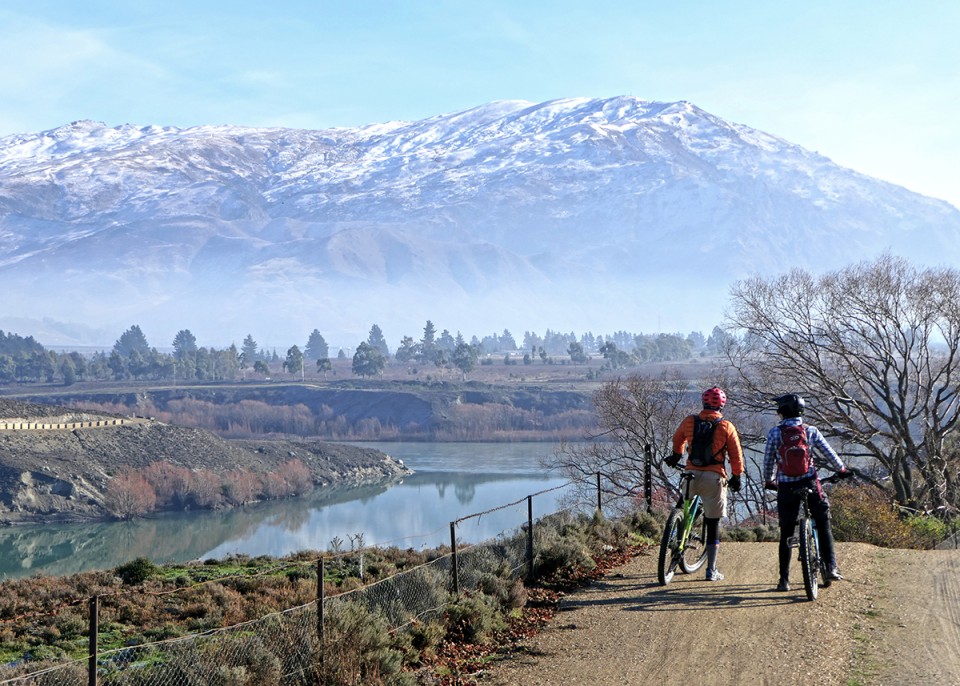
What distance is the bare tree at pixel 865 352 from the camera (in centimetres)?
3378

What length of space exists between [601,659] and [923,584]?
4.67m

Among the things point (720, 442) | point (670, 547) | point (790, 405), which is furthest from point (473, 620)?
point (790, 405)

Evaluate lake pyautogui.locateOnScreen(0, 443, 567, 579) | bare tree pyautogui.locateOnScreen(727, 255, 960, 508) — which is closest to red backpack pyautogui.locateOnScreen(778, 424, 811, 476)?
bare tree pyautogui.locateOnScreen(727, 255, 960, 508)

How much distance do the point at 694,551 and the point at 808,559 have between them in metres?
2.13

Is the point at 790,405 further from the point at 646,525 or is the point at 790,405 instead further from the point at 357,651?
the point at 646,525

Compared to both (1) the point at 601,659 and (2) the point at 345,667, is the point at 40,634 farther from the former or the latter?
(1) the point at 601,659

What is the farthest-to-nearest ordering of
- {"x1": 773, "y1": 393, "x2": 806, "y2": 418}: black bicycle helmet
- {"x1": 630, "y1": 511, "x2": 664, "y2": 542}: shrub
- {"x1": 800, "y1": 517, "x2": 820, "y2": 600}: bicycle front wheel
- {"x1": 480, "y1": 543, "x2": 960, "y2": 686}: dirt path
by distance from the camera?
{"x1": 630, "y1": 511, "x2": 664, "y2": 542}: shrub
{"x1": 773, "y1": 393, "x2": 806, "y2": 418}: black bicycle helmet
{"x1": 800, "y1": 517, "x2": 820, "y2": 600}: bicycle front wheel
{"x1": 480, "y1": 543, "x2": 960, "y2": 686}: dirt path

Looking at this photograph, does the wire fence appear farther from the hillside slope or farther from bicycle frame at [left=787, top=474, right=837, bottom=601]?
the hillside slope

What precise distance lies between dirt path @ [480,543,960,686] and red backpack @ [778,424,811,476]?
133 centimetres

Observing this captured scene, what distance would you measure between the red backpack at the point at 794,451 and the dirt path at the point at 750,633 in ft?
4.37

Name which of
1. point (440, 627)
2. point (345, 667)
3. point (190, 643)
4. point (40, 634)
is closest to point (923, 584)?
point (440, 627)

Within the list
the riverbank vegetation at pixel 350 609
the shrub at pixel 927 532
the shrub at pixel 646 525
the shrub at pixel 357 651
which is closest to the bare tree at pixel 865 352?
the riverbank vegetation at pixel 350 609

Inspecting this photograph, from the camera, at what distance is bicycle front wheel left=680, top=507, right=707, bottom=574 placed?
12016 millimetres

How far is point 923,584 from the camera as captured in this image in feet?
40.5
